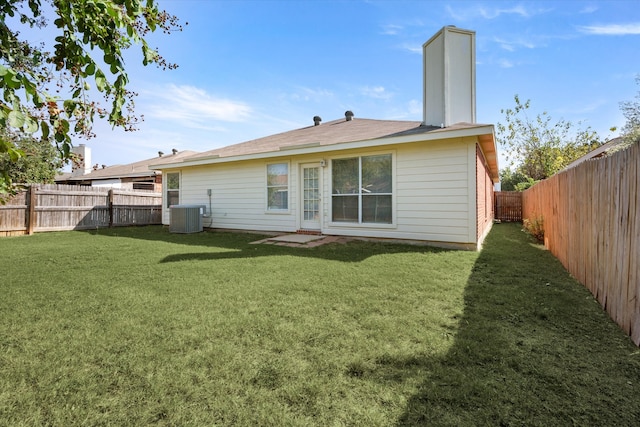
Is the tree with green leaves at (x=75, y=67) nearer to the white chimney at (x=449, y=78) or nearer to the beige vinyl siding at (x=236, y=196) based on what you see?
the beige vinyl siding at (x=236, y=196)

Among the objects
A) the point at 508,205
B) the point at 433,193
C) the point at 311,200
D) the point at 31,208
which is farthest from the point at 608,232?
the point at 508,205

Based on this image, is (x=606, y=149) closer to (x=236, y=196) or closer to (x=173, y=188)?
(x=236, y=196)

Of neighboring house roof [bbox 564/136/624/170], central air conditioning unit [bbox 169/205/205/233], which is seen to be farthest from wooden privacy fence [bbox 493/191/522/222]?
central air conditioning unit [bbox 169/205/205/233]

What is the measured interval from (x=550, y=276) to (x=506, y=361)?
10.5 feet

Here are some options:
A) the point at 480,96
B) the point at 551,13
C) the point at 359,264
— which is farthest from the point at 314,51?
the point at 359,264

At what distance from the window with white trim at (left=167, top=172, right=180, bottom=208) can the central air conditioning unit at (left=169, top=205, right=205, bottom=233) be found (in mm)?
1934

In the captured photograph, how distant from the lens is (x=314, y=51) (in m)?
9.98

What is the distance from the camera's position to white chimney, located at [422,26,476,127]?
8.05 m

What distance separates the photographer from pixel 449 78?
8133mm

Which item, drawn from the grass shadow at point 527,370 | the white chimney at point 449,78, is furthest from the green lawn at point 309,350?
the white chimney at point 449,78

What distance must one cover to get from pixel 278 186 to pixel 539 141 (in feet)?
78.9

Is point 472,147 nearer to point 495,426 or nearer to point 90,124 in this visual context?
point 495,426

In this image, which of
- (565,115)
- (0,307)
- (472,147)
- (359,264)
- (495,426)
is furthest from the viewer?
(565,115)

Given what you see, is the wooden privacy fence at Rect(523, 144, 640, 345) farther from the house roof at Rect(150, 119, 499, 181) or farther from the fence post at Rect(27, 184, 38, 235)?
the fence post at Rect(27, 184, 38, 235)
